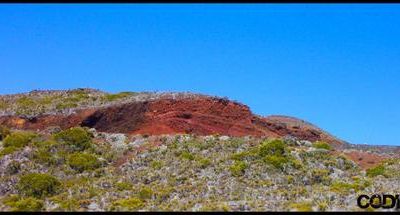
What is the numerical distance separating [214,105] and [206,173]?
18515mm

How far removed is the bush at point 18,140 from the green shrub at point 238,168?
41.5ft

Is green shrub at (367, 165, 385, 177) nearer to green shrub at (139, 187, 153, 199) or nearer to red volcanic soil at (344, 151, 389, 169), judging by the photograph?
red volcanic soil at (344, 151, 389, 169)

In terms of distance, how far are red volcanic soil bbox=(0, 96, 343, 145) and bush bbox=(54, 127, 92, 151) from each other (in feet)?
22.1

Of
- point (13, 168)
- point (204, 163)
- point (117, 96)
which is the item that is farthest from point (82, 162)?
point (117, 96)

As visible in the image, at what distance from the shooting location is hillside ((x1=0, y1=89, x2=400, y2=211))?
89.1 feet

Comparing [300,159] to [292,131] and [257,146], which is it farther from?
[292,131]

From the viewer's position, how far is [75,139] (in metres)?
38.9

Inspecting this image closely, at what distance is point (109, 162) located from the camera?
36.2 m

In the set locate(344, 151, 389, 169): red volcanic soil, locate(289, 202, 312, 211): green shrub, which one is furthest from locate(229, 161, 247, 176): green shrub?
locate(344, 151, 389, 169): red volcanic soil

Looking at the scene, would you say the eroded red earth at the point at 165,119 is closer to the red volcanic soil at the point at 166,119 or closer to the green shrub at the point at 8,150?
the red volcanic soil at the point at 166,119

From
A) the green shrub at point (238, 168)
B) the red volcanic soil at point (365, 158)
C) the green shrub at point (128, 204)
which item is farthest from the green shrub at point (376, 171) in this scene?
the green shrub at point (128, 204)

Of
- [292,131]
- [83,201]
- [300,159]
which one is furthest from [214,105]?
[83,201]

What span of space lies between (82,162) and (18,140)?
525 cm

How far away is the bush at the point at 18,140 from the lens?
124 feet
